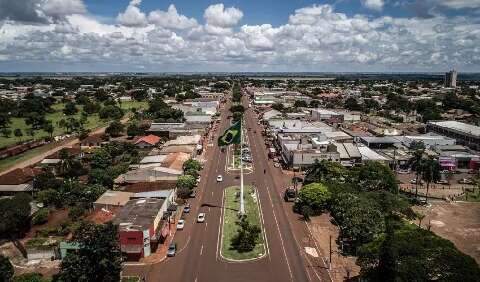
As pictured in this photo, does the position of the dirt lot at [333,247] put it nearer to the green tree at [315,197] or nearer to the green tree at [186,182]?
the green tree at [315,197]

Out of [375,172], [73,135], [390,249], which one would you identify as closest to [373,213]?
[390,249]

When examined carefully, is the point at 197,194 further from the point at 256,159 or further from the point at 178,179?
the point at 256,159

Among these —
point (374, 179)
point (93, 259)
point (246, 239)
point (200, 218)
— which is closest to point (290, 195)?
point (374, 179)

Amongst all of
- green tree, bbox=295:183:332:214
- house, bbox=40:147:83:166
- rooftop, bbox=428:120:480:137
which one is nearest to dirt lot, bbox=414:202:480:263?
green tree, bbox=295:183:332:214

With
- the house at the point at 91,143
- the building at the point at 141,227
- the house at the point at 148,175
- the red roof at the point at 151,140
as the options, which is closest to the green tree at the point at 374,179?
the house at the point at 148,175

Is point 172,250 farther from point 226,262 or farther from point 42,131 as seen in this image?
point 42,131
